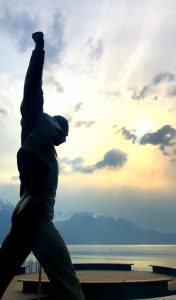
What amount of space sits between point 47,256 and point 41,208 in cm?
54

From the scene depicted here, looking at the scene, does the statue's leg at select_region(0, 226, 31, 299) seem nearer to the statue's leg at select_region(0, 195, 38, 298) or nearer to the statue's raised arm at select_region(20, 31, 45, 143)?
the statue's leg at select_region(0, 195, 38, 298)

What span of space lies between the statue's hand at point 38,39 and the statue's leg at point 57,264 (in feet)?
7.08

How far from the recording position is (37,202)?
429 cm

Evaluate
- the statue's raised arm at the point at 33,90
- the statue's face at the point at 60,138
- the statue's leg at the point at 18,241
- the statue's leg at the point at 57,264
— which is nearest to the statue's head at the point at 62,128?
the statue's face at the point at 60,138

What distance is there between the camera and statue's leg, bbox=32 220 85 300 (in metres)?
4.04

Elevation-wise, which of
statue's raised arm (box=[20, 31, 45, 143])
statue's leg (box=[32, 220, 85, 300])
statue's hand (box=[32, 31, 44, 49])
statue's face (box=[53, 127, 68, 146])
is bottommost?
statue's leg (box=[32, 220, 85, 300])

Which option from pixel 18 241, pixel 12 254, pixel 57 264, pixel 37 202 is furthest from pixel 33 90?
pixel 57 264

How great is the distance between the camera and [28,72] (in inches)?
178

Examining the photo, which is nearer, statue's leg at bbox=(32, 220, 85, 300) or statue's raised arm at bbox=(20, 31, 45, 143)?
statue's leg at bbox=(32, 220, 85, 300)

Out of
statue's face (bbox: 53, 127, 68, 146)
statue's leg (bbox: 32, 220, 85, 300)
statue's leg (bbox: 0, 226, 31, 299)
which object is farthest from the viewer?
statue's face (bbox: 53, 127, 68, 146)

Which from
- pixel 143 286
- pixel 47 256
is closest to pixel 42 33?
pixel 47 256

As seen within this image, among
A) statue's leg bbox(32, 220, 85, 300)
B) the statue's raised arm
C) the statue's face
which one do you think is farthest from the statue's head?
statue's leg bbox(32, 220, 85, 300)

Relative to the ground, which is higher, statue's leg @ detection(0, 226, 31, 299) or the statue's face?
the statue's face

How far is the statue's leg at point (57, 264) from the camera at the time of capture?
4.04 meters
